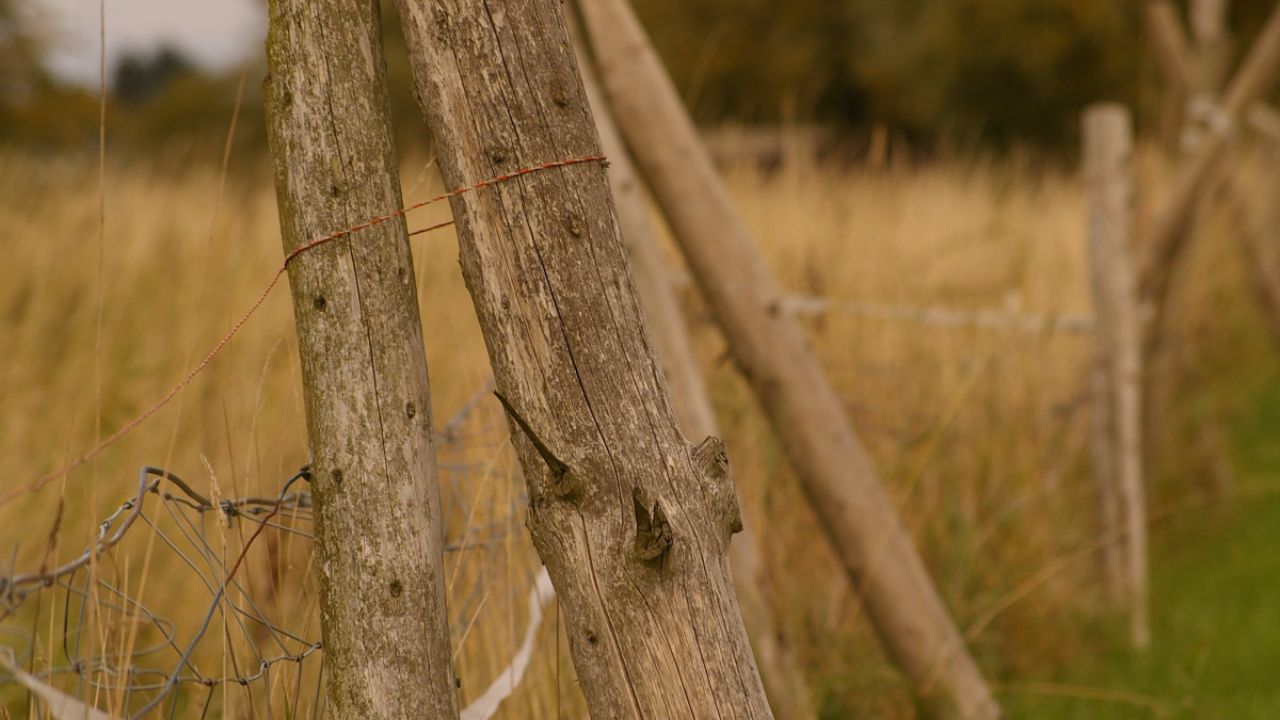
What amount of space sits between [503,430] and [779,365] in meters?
0.71

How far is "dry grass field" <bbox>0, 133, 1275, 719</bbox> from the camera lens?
192 cm

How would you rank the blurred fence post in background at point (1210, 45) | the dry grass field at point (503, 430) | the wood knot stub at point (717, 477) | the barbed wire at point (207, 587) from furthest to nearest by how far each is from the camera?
1. the blurred fence post in background at point (1210, 45)
2. the dry grass field at point (503, 430)
3. the wood knot stub at point (717, 477)
4. the barbed wire at point (207, 587)

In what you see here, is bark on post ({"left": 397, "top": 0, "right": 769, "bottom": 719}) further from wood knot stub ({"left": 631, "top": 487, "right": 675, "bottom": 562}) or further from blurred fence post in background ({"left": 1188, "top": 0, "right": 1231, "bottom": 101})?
blurred fence post in background ({"left": 1188, "top": 0, "right": 1231, "bottom": 101})

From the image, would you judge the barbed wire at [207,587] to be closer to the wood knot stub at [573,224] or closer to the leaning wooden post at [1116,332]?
the wood knot stub at [573,224]

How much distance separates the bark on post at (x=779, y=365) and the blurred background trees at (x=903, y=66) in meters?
9.61

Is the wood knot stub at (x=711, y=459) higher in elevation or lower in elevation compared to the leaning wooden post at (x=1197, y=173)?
lower

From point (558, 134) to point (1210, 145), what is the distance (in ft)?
10.8

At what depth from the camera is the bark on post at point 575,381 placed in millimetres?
1226

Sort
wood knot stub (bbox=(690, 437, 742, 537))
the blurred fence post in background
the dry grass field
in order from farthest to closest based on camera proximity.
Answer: the blurred fence post in background < the dry grass field < wood knot stub (bbox=(690, 437, 742, 537))

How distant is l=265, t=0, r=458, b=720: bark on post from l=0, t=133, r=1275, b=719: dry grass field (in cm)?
16

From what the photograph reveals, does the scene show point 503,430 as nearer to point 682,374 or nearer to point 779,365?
point 682,374

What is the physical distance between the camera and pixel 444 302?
3.88 m

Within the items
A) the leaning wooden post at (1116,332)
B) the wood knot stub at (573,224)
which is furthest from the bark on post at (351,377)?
the leaning wooden post at (1116,332)

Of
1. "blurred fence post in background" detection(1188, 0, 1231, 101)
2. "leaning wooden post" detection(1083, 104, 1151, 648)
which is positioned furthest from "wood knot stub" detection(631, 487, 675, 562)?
"blurred fence post in background" detection(1188, 0, 1231, 101)
